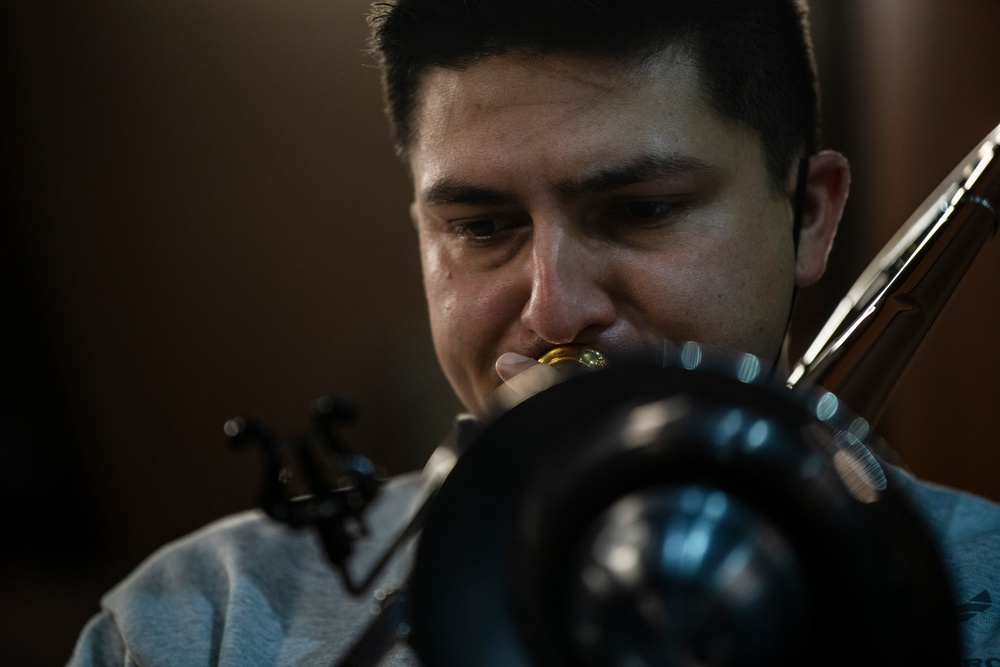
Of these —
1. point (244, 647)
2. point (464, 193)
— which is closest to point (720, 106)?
point (464, 193)

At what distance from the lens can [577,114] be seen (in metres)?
1.15

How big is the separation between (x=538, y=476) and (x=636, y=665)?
0.15 meters

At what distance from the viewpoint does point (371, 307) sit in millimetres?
3139

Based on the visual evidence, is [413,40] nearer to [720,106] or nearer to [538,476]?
[720,106]

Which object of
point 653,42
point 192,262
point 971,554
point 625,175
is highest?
point 653,42

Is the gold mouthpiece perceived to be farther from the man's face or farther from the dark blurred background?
the dark blurred background

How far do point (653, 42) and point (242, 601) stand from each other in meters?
0.90

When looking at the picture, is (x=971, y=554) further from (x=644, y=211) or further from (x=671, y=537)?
(x=671, y=537)

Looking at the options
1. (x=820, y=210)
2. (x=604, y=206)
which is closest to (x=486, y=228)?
(x=604, y=206)

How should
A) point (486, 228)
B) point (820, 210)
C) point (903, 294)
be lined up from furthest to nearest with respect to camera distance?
point (820, 210), point (486, 228), point (903, 294)

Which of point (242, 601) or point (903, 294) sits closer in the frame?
point (903, 294)

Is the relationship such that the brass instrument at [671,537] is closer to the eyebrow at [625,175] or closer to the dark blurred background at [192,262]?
the eyebrow at [625,175]

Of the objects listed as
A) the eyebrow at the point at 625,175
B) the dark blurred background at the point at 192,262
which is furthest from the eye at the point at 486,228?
the dark blurred background at the point at 192,262

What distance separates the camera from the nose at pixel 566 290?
3.68 ft
